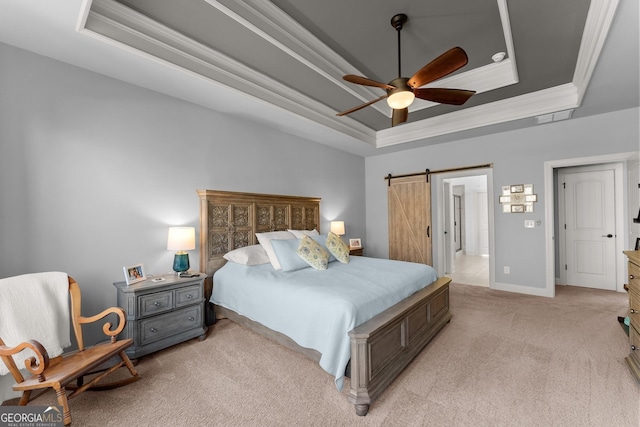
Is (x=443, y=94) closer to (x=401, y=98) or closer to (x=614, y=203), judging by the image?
(x=401, y=98)

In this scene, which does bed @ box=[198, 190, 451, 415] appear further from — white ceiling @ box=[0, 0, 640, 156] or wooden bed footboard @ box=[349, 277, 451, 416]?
white ceiling @ box=[0, 0, 640, 156]

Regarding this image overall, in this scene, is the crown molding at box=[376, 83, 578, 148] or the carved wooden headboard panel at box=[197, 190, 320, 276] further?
the crown molding at box=[376, 83, 578, 148]

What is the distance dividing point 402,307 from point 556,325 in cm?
219

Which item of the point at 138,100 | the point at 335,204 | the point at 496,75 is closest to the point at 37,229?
the point at 138,100

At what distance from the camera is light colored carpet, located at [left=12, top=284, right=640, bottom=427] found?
5.79ft

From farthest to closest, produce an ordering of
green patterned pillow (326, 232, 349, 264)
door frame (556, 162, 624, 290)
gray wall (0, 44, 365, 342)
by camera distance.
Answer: door frame (556, 162, 624, 290) < green patterned pillow (326, 232, 349, 264) < gray wall (0, 44, 365, 342)

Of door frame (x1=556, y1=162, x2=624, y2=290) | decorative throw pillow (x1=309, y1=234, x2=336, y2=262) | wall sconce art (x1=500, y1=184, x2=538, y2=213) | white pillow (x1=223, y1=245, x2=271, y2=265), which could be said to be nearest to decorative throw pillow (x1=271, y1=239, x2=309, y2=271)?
white pillow (x1=223, y1=245, x2=271, y2=265)

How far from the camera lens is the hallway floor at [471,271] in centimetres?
537

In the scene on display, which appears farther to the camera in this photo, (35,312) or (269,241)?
(269,241)

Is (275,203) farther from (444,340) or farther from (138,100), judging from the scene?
(444,340)

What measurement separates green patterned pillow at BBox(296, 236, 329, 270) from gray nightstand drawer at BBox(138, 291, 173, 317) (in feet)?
4.59

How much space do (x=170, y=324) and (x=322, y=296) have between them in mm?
1602

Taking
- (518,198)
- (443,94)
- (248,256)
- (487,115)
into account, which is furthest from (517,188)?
(248,256)

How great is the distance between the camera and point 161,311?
103 inches
